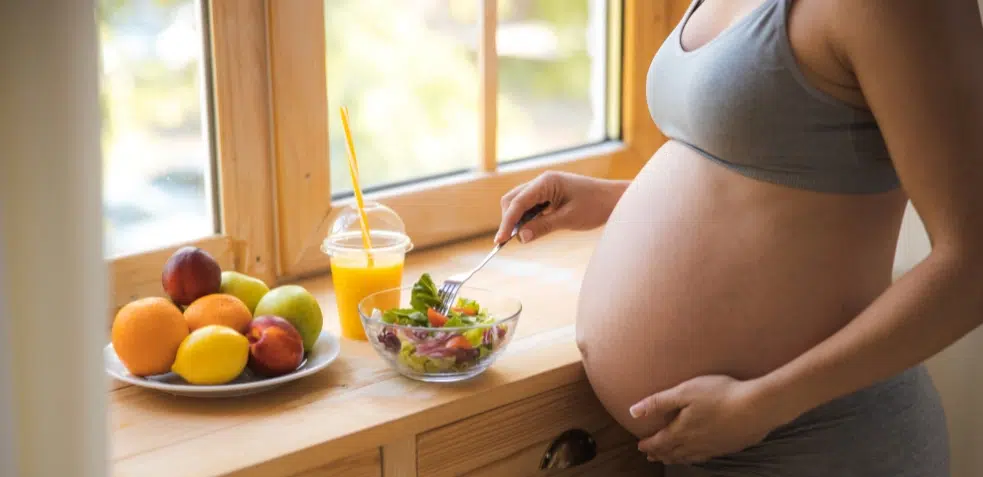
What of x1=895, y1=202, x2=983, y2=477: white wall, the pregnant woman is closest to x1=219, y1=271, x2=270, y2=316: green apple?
the pregnant woman

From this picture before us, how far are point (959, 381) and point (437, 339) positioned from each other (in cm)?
87

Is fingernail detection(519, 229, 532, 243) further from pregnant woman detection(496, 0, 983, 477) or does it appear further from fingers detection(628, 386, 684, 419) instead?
fingers detection(628, 386, 684, 419)

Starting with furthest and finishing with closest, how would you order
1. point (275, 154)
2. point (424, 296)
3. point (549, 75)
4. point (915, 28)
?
point (549, 75) → point (275, 154) → point (424, 296) → point (915, 28)

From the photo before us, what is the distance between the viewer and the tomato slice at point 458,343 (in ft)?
3.71

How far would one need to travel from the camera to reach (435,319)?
1.15 meters

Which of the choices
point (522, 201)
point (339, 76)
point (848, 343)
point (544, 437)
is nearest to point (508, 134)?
point (339, 76)

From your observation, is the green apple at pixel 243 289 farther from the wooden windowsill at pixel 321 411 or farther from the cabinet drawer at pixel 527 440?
the cabinet drawer at pixel 527 440

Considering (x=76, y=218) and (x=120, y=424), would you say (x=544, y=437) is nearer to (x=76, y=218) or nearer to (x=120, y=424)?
(x=120, y=424)

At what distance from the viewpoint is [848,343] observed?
950 mm

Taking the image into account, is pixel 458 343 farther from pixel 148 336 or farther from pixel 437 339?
pixel 148 336

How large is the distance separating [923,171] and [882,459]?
35cm

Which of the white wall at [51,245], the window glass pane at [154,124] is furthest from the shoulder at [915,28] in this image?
the window glass pane at [154,124]

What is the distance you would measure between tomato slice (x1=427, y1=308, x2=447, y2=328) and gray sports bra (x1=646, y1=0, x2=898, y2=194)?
32cm

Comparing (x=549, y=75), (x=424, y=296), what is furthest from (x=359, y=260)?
(x=549, y=75)
